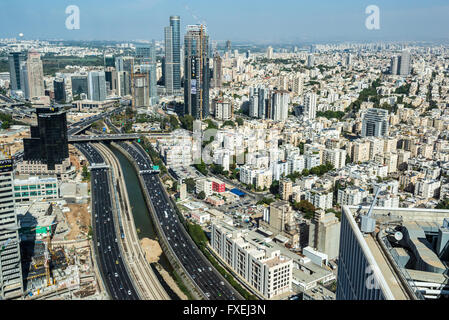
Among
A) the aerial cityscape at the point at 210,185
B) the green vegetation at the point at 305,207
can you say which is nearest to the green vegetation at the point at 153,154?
the aerial cityscape at the point at 210,185

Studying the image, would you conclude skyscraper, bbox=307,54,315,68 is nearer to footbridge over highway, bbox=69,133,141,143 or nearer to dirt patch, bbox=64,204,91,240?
footbridge over highway, bbox=69,133,141,143

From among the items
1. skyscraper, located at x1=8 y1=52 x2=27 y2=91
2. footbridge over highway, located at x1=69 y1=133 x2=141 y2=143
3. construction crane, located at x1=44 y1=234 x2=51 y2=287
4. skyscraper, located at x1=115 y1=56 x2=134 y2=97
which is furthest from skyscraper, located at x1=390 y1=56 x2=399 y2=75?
construction crane, located at x1=44 y1=234 x2=51 y2=287

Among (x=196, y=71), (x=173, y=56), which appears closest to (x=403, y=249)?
(x=196, y=71)

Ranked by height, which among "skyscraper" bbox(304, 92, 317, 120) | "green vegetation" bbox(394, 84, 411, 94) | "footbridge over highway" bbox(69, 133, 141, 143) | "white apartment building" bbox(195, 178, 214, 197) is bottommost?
"white apartment building" bbox(195, 178, 214, 197)

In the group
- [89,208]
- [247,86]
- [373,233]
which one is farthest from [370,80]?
[373,233]

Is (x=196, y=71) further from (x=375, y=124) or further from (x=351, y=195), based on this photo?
(x=351, y=195)

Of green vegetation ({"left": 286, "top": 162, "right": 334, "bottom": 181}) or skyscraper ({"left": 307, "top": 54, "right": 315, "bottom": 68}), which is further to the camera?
skyscraper ({"left": 307, "top": 54, "right": 315, "bottom": 68})

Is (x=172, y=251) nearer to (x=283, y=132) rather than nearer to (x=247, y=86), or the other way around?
(x=283, y=132)
